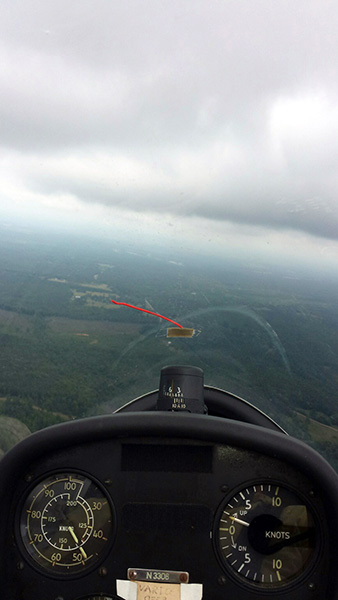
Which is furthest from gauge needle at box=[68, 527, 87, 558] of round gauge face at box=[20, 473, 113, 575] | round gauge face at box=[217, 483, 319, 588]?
round gauge face at box=[217, 483, 319, 588]

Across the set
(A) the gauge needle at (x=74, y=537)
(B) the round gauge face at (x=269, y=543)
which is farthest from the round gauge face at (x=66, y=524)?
(B) the round gauge face at (x=269, y=543)

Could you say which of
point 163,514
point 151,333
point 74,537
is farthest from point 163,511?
point 151,333

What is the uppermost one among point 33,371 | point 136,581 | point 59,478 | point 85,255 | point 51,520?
point 85,255

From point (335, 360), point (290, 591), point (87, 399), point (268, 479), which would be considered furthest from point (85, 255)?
point (290, 591)

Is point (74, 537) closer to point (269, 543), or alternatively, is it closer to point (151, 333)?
point (269, 543)

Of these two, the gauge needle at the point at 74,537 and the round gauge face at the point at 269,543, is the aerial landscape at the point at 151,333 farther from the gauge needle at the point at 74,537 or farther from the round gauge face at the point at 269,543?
the gauge needle at the point at 74,537

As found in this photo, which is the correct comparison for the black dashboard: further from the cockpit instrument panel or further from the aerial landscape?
the aerial landscape

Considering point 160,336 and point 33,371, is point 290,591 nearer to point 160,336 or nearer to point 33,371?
point 160,336
